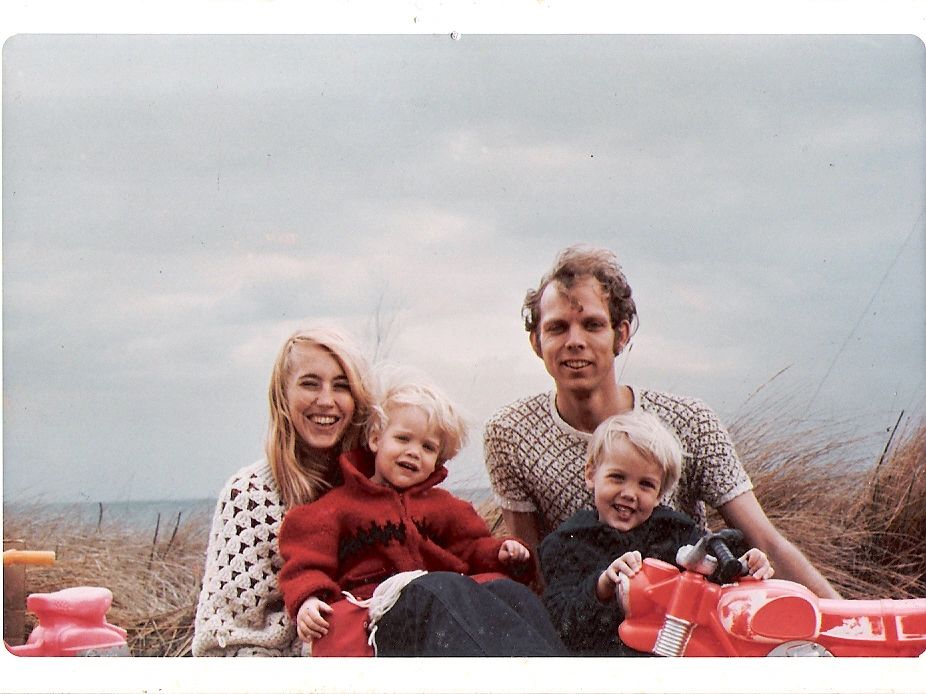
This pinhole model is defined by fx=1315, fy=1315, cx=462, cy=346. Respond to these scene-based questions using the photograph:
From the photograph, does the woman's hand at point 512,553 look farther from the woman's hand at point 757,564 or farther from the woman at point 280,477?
the woman's hand at point 757,564

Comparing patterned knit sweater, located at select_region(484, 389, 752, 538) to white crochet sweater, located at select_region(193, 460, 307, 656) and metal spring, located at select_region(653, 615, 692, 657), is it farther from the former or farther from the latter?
white crochet sweater, located at select_region(193, 460, 307, 656)

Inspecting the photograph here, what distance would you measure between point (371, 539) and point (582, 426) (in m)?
0.72

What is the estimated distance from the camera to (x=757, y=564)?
3.88m

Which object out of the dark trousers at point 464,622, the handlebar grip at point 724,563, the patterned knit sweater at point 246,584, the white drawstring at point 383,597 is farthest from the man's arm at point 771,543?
the patterned knit sweater at point 246,584

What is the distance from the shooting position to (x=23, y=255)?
397 centimetres

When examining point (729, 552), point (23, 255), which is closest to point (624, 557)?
point (729, 552)

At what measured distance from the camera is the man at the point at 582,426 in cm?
396

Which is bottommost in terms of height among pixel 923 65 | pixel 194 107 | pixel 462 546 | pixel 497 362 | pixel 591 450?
pixel 462 546

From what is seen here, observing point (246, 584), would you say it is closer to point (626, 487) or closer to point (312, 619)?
point (312, 619)

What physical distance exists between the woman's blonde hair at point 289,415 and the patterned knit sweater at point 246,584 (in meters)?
0.06

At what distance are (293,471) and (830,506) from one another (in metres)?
1.64
